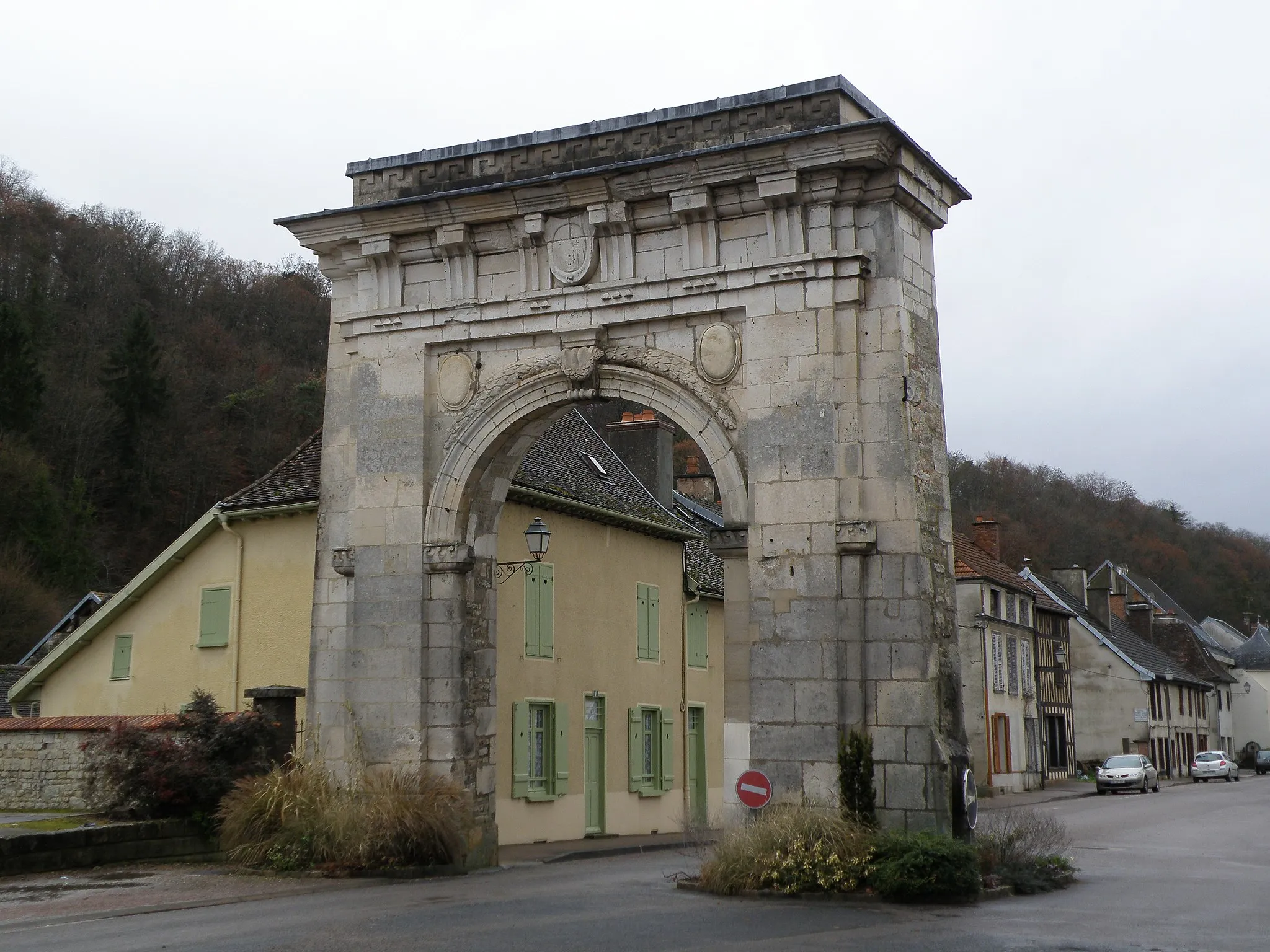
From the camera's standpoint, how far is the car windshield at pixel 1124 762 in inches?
1393

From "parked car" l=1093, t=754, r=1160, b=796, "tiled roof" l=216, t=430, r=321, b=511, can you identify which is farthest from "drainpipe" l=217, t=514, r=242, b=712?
"parked car" l=1093, t=754, r=1160, b=796

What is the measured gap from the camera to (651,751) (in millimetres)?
22297

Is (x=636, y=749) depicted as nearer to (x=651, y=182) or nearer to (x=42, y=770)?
(x=42, y=770)

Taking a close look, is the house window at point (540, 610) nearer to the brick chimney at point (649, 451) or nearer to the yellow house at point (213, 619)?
the yellow house at point (213, 619)

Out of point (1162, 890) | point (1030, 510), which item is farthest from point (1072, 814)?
point (1030, 510)

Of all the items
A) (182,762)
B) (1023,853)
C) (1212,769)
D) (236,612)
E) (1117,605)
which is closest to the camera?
(1023,853)

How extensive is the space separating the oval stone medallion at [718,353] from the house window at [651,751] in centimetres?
982

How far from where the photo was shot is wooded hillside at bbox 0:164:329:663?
37.0m

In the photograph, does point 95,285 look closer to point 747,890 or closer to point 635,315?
point 635,315

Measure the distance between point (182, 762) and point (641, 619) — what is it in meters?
9.35

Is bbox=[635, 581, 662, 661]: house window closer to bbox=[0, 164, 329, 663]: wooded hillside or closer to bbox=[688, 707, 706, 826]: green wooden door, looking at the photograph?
bbox=[688, 707, 706, 826]: green wooden door

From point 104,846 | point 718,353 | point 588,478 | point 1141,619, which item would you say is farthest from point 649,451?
point 1141,619

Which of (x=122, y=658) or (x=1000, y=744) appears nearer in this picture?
(x=122, y=658)

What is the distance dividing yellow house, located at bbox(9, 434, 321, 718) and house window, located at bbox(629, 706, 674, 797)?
5.56 meters
